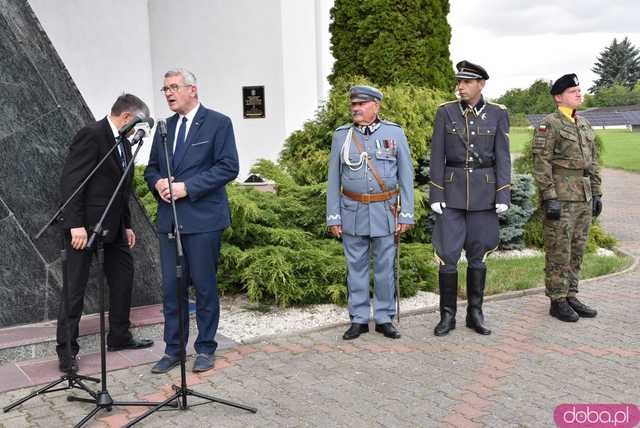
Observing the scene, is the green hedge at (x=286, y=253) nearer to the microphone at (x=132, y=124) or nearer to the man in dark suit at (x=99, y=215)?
the man in dark suit at (x=99, y=215)

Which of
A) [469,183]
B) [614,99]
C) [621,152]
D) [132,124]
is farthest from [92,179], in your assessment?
[614,99]

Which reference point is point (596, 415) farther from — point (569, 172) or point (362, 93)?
point (362, 93)

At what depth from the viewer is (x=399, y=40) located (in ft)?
31.6

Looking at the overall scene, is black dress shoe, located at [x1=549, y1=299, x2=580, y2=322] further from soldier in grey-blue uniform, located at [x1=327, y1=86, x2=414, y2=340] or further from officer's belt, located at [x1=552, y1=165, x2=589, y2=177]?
soldier in grey-blue uniform, located at [x1=327, y1=86, x2=414, y2=340]

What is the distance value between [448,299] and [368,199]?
3.43 ft

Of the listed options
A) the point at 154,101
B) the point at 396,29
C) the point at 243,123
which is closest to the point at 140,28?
the point at 154,101

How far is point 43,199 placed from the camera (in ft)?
16.9

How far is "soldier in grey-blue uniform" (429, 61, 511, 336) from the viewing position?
5367 mm

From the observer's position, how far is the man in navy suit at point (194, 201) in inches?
181

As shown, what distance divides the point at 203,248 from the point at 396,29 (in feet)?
19.5

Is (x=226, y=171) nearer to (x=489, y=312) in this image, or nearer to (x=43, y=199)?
(x=43, y=199)

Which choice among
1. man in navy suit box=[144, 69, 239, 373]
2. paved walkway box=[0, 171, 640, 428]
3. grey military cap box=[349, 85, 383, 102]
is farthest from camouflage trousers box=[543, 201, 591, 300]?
man in navy suit box=[144, 69, 239, 373]

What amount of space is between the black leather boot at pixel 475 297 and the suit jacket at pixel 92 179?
275cm

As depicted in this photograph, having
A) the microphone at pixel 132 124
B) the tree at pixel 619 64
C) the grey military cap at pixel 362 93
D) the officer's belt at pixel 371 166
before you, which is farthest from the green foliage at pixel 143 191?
the tree at pixel 619 64
